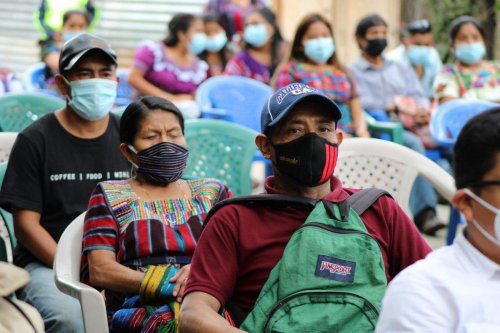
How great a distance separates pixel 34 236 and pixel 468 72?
216 inches

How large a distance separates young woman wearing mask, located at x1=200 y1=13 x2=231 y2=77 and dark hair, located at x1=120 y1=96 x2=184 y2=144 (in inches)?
270

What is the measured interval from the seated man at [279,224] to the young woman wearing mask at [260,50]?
5978 millimetres

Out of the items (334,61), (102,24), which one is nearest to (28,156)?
(334,61)

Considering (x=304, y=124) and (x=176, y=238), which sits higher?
(x=304, y=124)

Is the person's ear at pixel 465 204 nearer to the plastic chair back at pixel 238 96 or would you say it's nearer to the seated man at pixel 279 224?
the seated man at pixel 279 224

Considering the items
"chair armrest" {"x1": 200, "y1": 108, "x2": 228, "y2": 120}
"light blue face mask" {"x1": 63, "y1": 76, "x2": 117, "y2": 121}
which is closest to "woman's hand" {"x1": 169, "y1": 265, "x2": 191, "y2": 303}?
"light blue face mask" {"x1": 63, "y1": 76, "x2": 117, "y2": 121}

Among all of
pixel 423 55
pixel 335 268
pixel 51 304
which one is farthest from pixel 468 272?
pixel 423 55

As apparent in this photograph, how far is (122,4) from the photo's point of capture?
652 inches

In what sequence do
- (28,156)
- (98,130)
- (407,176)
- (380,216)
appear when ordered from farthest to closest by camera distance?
(407,176) < (98,130) < (28,156) < (380,216)

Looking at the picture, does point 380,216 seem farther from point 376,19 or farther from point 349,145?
point 376,19

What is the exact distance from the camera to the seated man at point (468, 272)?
7.39 ft

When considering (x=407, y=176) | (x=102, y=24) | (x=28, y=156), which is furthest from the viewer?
(x=102, y=24)

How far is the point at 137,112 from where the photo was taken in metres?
3.99

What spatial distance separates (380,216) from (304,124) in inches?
15.1
